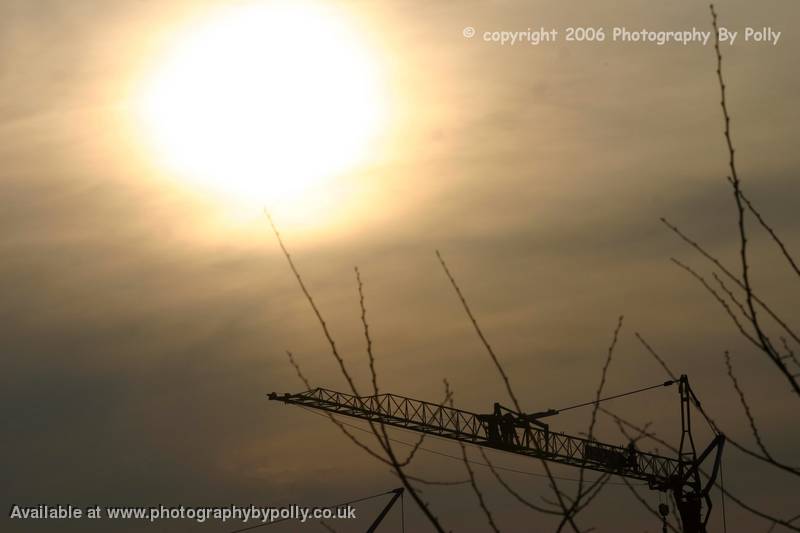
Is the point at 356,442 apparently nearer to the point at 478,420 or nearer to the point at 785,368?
the point at 785,368

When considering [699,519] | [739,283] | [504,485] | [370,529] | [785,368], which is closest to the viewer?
[785,368]

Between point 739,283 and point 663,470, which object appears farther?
point 663,470

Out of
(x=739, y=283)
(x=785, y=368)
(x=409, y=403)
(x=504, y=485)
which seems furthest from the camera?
(x=409, y=403)

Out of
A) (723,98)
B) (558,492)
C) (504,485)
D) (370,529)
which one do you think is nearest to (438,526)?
(558,492)

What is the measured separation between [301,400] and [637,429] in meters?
92.8

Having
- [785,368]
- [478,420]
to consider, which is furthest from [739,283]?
[478,420]

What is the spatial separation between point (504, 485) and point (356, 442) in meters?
1.57

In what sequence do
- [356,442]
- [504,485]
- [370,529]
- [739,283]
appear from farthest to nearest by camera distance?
[370,529], [504,485], [356,442], [739,283]

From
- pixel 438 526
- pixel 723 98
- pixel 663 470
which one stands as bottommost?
pixel 438 526

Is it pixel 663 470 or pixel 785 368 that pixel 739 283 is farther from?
pixel 663 470

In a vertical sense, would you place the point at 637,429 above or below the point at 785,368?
above

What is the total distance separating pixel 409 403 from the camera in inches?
4104

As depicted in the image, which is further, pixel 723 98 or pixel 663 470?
pixel 663 470

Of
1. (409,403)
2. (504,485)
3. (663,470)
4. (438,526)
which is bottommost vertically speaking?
(438,526)
